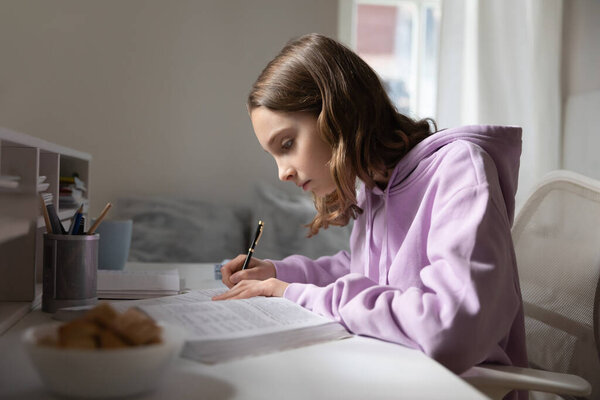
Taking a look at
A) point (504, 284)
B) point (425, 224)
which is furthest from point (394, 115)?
point (504, 284)

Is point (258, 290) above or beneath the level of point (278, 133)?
beneath

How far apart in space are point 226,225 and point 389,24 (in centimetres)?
134

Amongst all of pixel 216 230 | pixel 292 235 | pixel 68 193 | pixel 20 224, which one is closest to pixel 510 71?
pixel 292 235

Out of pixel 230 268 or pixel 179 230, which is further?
pixel 179 230

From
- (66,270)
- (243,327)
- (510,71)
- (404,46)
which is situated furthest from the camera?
(404,46)

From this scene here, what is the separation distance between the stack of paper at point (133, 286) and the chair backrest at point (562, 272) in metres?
0.70

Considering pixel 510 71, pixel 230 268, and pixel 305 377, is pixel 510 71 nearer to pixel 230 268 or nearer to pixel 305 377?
pixel 230 268

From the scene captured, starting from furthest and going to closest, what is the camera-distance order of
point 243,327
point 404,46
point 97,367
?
point 404,46 < point 243,327 < point 97,367

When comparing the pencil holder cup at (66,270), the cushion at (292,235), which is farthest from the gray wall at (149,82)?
the pencil holder cup at (66,270)

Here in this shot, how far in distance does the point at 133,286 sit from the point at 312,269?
1.25ft

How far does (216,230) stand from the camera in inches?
102

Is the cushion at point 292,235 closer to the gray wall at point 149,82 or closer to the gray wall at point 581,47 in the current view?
the gray wall at point 149,82

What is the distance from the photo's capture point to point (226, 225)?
2.62 m

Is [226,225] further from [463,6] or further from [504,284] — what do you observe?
[504,284]
